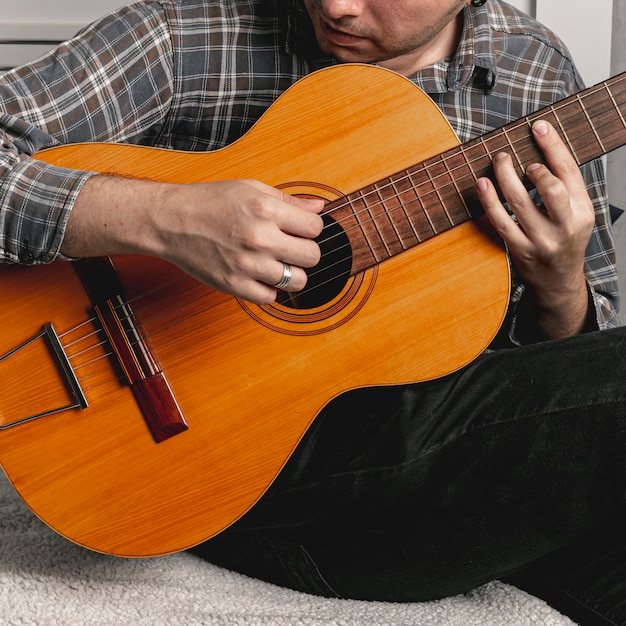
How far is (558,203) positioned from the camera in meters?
1.01

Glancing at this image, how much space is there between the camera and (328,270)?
3.54 feet

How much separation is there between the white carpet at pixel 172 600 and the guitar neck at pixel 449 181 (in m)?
0.44

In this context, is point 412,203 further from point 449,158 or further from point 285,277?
point 285,277

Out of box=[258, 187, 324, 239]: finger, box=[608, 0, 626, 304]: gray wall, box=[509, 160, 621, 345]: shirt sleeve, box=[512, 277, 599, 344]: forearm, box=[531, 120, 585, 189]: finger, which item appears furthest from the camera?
box=[608, 0, 626, 304]: gray wall

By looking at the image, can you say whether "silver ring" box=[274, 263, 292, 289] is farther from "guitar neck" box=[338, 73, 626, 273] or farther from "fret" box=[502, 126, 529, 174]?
"fret" box=[502, 126, 529, 174]

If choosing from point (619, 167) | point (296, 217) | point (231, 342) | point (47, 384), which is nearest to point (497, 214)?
point (296, 217)

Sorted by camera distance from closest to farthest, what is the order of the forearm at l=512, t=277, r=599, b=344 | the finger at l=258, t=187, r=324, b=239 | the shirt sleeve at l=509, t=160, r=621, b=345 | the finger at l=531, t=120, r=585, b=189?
1. the finger at l=258, t=187, r=324, b=239
2. the finger at l=531, t=120, r=585, b=189
3. the forearm at l=512, t=277, r=599, b=344
4. the shirt sleeve at l=509, t=160, r=621, b=345

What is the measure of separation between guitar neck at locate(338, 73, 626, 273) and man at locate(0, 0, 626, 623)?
30 mm

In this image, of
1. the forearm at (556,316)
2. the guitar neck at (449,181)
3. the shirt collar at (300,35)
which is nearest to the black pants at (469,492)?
the forearm at (556,316)

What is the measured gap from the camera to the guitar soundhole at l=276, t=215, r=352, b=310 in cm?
105

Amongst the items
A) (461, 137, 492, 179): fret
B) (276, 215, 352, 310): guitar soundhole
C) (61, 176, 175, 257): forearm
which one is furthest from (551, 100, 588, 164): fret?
(61, 176, 175, 257): forearm


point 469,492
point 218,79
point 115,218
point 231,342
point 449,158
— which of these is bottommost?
point 469,492

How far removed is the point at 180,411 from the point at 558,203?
0.55 metres

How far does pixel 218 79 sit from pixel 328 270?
0.38m
